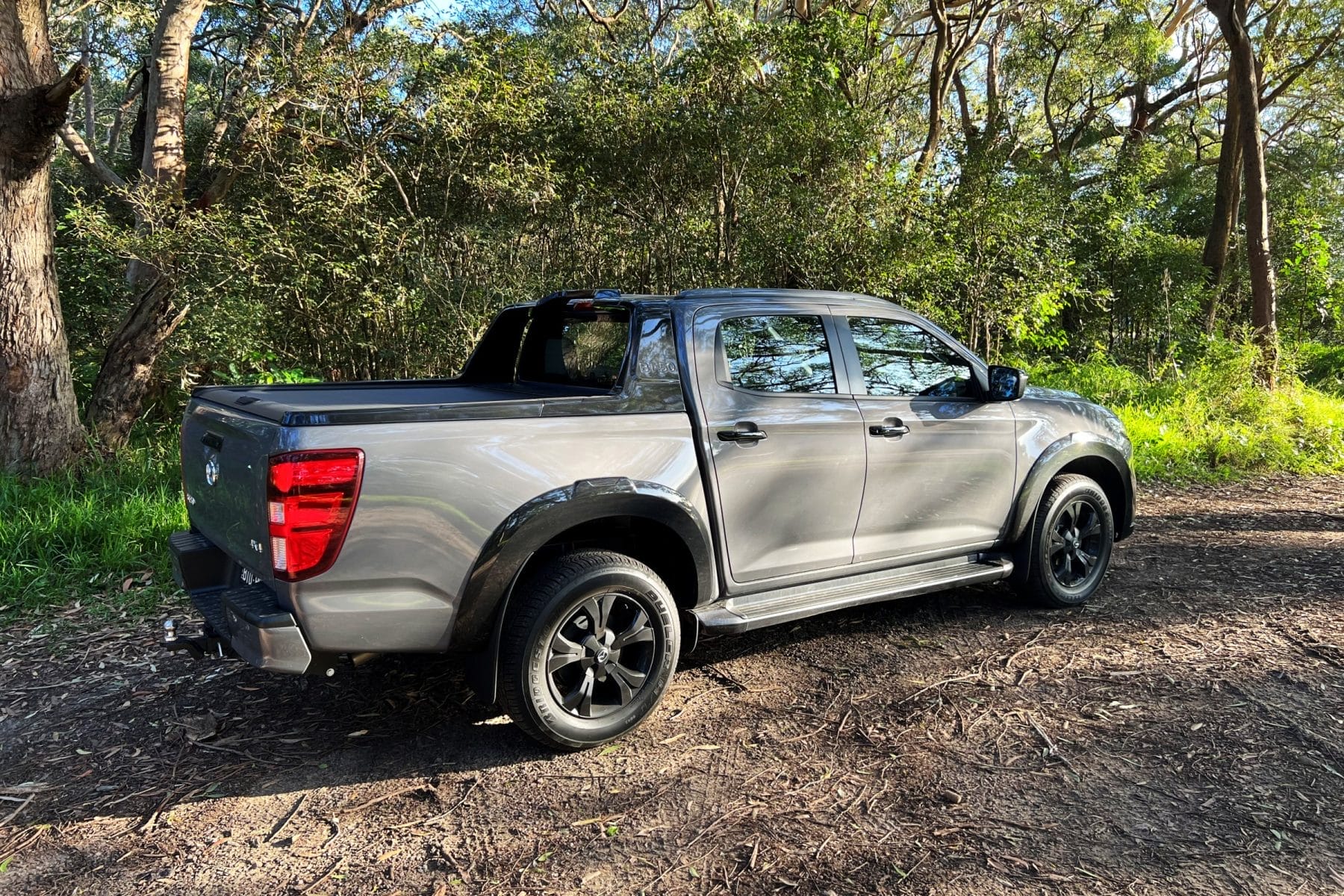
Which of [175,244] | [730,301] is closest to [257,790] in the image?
[730,301]

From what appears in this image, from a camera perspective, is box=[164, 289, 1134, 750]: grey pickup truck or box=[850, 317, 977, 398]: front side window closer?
box=[164, 289, 1134, 750]: grey pickup truck

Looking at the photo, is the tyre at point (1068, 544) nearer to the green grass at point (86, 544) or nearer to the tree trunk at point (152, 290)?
the green grass at point (86, 544)

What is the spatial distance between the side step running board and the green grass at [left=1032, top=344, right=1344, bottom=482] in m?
5.27

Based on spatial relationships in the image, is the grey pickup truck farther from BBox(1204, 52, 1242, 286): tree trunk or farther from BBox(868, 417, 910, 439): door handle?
A: BBox(1204, 52, 1242, 286): tree trunk

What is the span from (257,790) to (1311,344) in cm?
1943

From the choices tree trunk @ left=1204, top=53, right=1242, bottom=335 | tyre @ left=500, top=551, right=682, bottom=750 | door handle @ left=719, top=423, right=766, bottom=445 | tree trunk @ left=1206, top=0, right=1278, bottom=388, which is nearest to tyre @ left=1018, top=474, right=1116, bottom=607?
door handle @ left=719, top=423, right=766, bottom=445

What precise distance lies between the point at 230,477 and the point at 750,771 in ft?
7.12

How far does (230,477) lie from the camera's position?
305 centimetres

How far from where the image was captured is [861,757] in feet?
10.7

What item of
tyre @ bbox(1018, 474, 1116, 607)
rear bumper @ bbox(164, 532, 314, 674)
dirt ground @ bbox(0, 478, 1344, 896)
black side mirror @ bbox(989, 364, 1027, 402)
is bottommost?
dirt ground @ bbox(0, 478, 1344, 896)

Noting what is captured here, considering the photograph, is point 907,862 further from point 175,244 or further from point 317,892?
point 175,244

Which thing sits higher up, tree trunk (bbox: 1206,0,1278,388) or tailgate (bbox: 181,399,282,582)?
tree trunk (bbox: 1206,0,1278,388)

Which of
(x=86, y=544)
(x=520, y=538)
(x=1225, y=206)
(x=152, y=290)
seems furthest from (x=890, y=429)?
(x=1225, y=206)

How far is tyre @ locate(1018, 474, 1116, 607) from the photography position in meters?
4.71
